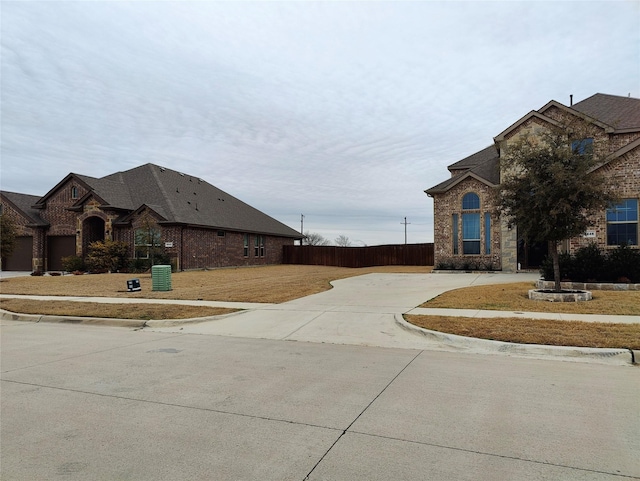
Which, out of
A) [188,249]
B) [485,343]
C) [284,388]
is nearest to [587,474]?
[284,388]

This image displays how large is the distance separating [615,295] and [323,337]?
9.82 m

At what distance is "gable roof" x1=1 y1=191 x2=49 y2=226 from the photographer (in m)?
33.6

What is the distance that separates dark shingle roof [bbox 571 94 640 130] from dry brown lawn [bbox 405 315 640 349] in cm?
1822

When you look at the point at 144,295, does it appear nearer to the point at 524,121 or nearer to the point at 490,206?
the point at 490,206

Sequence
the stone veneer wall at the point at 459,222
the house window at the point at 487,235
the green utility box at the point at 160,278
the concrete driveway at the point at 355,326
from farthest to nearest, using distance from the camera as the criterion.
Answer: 1. the house window at the point at 487,235
2. the stone veneer wall at the point at 459,222
3. the green utility box at the point at 160,278
4. the concrete driveway at the point at 355,326

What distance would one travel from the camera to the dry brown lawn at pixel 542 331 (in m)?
8.08

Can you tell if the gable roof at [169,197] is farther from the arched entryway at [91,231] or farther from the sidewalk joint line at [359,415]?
the sidewalk joint line at [359,415]

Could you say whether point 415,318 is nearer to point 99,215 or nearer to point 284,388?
point 284,388

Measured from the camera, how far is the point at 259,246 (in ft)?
131

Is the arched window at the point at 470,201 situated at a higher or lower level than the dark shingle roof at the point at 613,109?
lower

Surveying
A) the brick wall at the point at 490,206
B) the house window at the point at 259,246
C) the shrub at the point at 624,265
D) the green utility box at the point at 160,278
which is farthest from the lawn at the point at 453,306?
the house window at the point at 259,246

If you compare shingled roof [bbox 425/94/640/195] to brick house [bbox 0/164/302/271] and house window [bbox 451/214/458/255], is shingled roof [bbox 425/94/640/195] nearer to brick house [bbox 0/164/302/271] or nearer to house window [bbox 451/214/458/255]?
house window [bbox 451/214/458/255]

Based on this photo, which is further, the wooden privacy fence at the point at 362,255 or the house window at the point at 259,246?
the house window at the point at 259,246

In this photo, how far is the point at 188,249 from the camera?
100.0 feet
